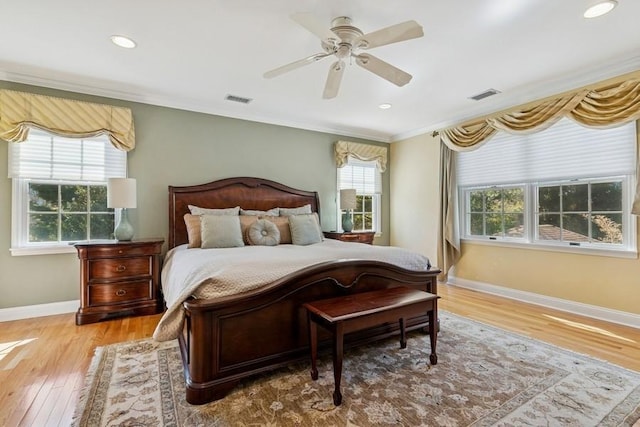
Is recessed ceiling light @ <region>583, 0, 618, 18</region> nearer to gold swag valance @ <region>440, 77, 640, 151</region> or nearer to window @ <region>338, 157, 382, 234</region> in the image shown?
gold swag valance @ <region>440, 77, 640, 151</region>

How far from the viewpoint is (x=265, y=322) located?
80.8 inches

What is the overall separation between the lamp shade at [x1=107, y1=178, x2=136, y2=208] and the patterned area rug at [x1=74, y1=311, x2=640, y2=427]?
1.48 meters

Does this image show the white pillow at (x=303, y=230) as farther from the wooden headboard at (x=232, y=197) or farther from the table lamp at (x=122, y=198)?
the table lamp at (x=122, y=198)

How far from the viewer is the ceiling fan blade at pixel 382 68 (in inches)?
91.7

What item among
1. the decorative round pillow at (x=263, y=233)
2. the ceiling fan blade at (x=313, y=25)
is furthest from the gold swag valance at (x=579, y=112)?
the decorative round pillow at (x=263, y=233)

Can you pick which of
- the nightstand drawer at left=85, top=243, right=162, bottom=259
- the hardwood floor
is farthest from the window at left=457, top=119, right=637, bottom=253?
the nightstand drawer at left=85, top=243, right=162, bottom=259

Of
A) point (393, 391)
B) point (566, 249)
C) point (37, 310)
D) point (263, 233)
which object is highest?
point (263, 233)

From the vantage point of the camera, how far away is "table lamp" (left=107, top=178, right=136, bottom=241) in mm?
3246

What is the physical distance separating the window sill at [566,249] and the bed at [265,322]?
71.5 inches

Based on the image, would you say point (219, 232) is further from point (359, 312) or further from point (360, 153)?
point (360, 153)

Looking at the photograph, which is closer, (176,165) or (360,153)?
(176,165)

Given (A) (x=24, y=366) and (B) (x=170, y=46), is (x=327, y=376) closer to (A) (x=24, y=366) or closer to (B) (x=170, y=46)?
(A) (x=24, y=366)

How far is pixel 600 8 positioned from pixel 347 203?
3.33 metres

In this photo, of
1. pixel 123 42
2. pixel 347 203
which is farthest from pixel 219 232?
pixel 347 203
